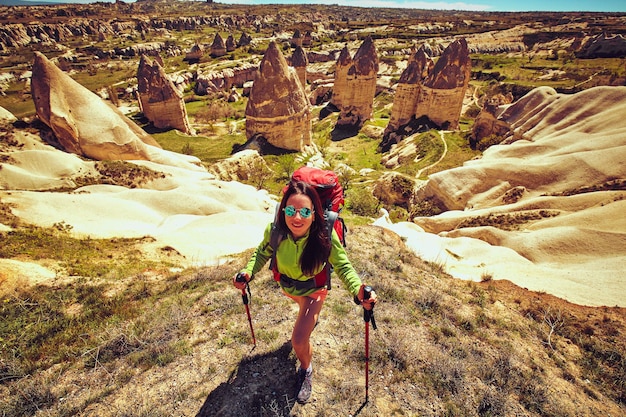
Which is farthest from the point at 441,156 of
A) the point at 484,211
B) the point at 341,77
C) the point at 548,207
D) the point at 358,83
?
the point at 341,77

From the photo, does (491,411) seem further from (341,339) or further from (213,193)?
(213,193)

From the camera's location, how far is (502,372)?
17.1 feet

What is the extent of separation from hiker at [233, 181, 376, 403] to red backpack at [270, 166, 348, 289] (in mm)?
72

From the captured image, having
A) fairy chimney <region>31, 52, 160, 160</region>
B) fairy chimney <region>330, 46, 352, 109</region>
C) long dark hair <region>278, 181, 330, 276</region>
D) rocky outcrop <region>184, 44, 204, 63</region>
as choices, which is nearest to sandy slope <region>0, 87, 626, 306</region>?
→ fairy chimney <region>31, 52, 160, 160</region>

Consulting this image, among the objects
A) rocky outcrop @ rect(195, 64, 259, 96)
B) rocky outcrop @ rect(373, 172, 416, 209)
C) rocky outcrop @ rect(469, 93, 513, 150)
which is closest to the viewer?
rocky outcrop @ rect(373, 172, 416, 209)

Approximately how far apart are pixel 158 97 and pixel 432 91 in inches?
1339

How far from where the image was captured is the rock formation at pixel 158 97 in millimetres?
34406

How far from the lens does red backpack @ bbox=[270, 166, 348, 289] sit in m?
4.14

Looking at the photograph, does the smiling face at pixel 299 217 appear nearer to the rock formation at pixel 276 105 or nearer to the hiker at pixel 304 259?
the hiker at pixel 304 259

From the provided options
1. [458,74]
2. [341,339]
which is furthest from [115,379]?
[458,74]

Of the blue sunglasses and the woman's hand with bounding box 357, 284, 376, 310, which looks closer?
the woman's hand with bounding box 357, 284, 376, 310

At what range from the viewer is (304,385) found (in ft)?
14.8

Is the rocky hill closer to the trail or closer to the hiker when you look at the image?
the hiker

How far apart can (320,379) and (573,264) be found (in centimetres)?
1253
